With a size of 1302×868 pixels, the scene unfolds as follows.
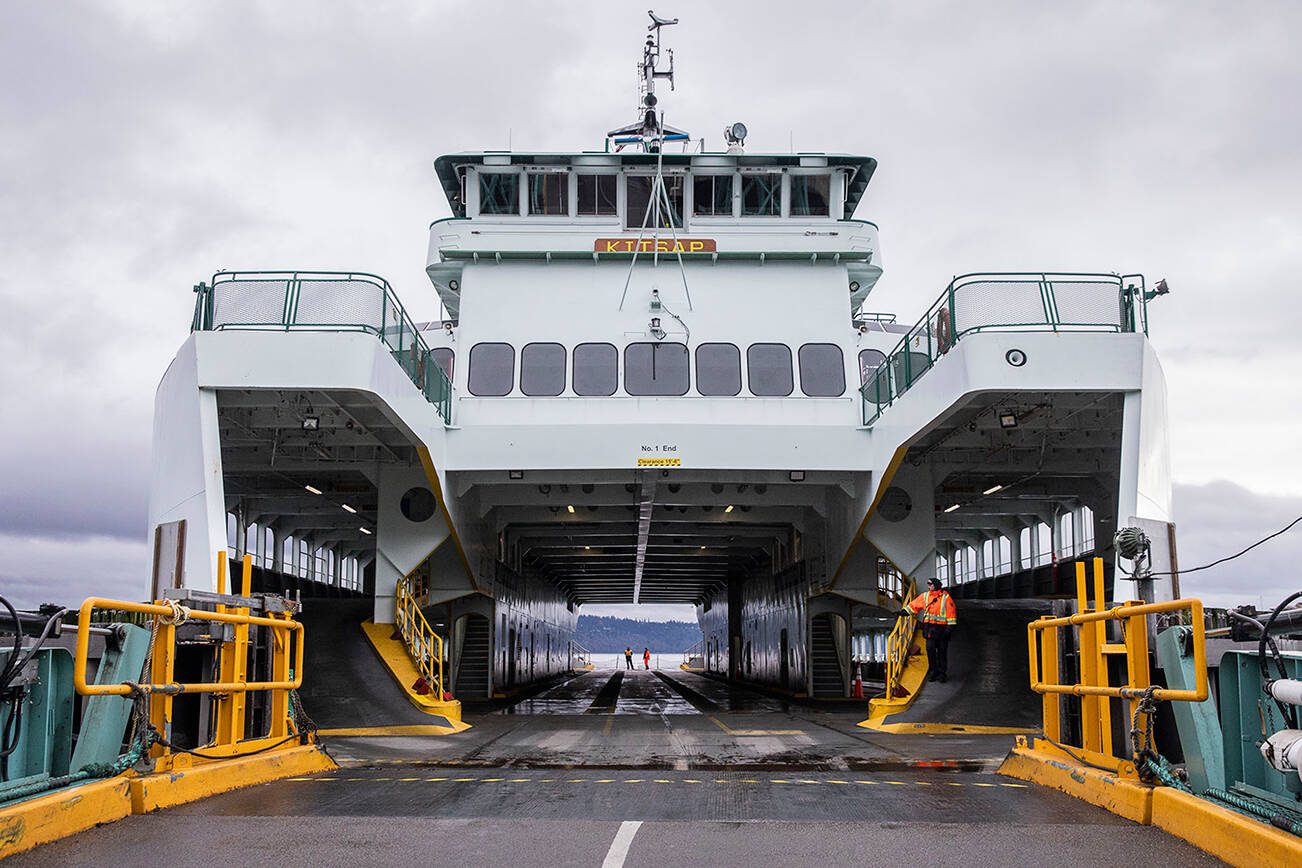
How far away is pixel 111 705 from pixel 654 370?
1232 centimetres

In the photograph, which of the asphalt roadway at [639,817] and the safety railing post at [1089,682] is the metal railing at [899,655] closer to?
the asphalt roadway at [639,817]

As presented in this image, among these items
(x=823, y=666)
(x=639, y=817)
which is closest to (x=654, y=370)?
(x=823, y=666)

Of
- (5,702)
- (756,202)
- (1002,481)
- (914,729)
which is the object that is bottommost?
(914,729)

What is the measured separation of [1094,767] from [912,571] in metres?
11.2

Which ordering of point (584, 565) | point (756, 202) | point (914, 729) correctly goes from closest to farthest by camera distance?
1. point (914, 729)
2. point (756, 202)
3. point (584, 565)

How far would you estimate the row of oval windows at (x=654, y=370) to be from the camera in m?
18.0

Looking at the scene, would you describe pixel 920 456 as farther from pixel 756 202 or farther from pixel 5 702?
pixel 5 702

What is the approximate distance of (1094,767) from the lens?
7203 millimetres

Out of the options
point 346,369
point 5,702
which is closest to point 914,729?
point 346,369

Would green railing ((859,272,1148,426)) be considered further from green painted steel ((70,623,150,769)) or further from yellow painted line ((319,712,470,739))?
green painted steel ((70,623,150,769))

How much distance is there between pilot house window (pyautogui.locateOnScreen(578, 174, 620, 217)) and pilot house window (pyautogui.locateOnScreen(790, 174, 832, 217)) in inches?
129

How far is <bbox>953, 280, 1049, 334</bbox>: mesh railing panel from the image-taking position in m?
13.6

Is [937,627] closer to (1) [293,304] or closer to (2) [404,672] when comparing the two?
(2) [404,672]

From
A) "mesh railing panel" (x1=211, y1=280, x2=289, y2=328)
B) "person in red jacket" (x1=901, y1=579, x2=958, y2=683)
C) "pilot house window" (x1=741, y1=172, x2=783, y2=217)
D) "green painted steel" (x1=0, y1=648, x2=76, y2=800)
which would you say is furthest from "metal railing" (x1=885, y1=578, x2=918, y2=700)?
"green painted steel" (x1=0, y1=648, x2=76, y2=800)
